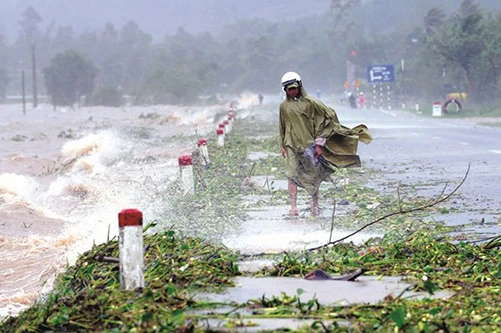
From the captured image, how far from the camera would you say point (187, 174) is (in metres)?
14.6

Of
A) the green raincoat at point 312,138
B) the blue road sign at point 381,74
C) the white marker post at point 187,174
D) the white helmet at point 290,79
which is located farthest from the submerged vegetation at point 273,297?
the blue road sign at point 381,74

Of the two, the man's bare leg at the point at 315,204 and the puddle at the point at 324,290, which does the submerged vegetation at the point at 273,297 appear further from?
the man's bare leg at the point at 315,204

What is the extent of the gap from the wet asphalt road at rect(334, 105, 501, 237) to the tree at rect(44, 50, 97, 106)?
7364 centimetres

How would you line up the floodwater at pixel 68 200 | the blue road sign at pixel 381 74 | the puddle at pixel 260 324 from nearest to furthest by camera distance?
the puddle at pixel 260 324 → the floodwater at pixel 68 200 → the blue road sign at pixel 381 74

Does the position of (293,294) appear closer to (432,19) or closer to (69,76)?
(432,19)

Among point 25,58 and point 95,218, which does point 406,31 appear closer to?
point 25,58

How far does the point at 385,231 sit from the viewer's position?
36.2 feet

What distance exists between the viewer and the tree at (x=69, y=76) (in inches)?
4043

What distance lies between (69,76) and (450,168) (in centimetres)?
8720

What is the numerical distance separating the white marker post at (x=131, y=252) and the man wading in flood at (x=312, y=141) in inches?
235

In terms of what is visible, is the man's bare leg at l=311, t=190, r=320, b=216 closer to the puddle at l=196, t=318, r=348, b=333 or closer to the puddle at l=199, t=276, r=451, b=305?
the puddle at l=199, t=276, r=451, b=305

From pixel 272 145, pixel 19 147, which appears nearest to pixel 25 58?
pixel 19 147

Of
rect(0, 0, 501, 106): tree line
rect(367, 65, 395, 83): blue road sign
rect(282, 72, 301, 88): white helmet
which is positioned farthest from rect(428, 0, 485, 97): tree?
rect(282, 72, 301, 88): white helmet

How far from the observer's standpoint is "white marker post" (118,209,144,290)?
6.62 m
